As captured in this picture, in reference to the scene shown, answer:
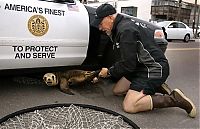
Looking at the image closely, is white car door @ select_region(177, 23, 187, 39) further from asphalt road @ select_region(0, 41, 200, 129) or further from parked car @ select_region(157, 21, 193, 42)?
asphalt road @ select_region(0, 41, 200, 129)

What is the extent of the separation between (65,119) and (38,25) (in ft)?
3.74

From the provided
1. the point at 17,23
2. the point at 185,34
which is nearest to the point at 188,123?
the point at 17,23

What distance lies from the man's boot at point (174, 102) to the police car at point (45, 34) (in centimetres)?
103

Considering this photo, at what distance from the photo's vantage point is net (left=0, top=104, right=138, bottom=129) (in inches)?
102

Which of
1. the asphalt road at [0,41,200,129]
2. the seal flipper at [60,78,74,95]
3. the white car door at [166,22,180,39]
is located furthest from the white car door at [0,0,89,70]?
the white car door at [166,22,180,39]

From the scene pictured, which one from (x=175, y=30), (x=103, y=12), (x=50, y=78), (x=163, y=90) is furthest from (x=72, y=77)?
(x=175, y=30)

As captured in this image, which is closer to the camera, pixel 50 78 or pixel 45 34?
pixel 45 34

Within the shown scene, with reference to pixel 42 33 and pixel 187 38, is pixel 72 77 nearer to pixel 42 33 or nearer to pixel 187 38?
pixel 42 33

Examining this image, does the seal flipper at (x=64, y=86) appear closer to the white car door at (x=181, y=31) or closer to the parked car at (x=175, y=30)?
the parked car at (x=175, y=30)

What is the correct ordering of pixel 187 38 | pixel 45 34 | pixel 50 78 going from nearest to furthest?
pixel 45 34 < pixel 50 78 < pixel 187 38

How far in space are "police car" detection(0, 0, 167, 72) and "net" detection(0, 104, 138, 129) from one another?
2.59ft

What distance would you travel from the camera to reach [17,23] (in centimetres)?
319

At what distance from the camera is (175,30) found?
1691 cm

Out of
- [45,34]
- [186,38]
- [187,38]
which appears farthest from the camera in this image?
[187,38]
